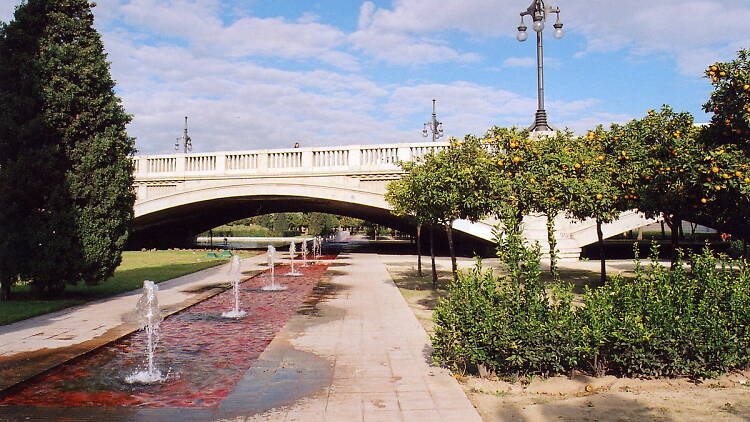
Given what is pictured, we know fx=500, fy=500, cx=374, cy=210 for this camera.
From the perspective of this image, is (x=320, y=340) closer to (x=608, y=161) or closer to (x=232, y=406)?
(x=232, y=406)

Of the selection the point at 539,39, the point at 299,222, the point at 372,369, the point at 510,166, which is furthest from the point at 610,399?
the point at 299,222

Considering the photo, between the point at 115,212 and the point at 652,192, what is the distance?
14.4 metres

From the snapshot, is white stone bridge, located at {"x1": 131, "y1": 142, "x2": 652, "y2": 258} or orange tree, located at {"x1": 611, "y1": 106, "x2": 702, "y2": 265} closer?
orange tree, located at {"x1": 611, "y1": 106, "x2": 702, "y2": 265}

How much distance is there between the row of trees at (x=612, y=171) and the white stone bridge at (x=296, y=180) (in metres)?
10.9

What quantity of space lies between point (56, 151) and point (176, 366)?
29.1 feet

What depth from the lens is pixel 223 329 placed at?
10.2m

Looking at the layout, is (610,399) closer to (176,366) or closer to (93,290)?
(176,366)

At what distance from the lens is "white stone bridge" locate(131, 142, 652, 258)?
82.0 ft

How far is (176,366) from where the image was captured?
760cm

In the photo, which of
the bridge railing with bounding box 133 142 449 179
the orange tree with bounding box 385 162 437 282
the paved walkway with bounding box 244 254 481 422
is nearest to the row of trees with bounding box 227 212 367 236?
the bridge railing with bounding box 133 142 449 179

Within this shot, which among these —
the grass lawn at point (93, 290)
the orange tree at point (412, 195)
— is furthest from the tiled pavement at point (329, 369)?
the orange tree at point (412, 195)

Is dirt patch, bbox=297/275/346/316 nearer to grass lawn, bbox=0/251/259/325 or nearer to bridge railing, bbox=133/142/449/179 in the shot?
grass lawn, bbox=0/251/259/325

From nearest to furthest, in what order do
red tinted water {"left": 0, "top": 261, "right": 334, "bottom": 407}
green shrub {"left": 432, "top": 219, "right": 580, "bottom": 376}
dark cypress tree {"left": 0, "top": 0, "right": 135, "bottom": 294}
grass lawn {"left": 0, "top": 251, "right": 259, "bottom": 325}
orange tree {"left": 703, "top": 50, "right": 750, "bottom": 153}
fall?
red tinted water {"left": 0, "top": 261, "right": 334, "bottom": 407}, green shrub {"left": 432, "top": 219, "right": 580, "bottom": 376}, orange tree {"left": 703, "top": 50, "right": 750, "bottom": 153}, grass lawn {"left": 0, "top": 251, "right": 259, "bottom": 325}, dark cypress tree {"left": 0, "top": 0, "right": 135, "bottom": 294}

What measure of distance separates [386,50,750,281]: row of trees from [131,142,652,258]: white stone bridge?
35.9ft
